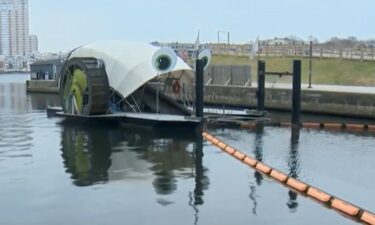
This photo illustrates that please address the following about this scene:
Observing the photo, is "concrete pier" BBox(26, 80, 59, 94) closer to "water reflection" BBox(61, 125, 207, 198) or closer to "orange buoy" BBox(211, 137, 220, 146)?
"water reflection" BBox(61, 125, 207, 198)

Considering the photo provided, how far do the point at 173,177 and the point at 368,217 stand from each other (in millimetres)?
6435

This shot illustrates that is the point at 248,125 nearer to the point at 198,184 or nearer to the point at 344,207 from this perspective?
the point at 198,184

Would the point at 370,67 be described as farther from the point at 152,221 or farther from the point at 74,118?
the point at 152,221

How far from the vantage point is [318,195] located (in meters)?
13.0

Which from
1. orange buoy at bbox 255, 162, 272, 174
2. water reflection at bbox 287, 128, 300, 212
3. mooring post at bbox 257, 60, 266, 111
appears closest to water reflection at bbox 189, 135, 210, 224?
orange buoy at bbox 255, 162, 272, 174

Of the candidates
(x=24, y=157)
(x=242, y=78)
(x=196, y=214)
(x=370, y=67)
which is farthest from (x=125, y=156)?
Result: (x=370, y=67)

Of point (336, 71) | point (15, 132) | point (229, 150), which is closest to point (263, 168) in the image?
point (229, 150)

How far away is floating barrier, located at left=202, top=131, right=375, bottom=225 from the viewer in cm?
1142

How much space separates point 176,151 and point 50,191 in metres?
7.21

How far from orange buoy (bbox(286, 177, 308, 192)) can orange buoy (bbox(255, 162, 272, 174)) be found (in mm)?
1309

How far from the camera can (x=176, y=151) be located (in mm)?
20766

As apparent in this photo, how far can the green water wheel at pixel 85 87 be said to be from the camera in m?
28.1

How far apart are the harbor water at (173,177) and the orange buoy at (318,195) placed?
0.80ft

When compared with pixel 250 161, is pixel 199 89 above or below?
above
